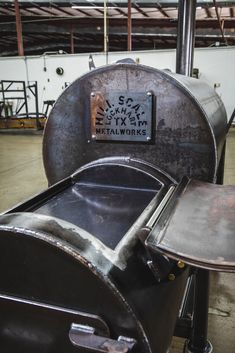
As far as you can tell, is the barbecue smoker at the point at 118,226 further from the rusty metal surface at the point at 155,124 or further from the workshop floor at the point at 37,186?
the workshop floor at the point at 37,186

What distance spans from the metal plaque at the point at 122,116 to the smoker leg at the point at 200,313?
0.46 m

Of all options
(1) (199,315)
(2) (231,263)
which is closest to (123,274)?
(2) (231,263)

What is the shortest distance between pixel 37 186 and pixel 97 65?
4.36m

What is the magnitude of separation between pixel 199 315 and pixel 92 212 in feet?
1.67

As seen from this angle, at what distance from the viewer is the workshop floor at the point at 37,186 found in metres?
1.28

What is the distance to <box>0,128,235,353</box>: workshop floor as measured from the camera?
1283mm

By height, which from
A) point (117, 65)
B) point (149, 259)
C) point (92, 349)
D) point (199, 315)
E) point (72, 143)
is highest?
point (117, 65)

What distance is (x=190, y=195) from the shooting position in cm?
78

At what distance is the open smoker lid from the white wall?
5706 millimetres

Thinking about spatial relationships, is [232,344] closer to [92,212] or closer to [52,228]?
[92,212]

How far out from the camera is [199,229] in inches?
23.3

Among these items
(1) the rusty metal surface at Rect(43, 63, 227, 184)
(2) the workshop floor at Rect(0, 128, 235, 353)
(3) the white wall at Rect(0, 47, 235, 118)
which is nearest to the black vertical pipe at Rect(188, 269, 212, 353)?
(2) the workshop floor at Rect(0, 128, 235, 353)

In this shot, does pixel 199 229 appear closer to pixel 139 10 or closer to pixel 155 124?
pixel 155 124

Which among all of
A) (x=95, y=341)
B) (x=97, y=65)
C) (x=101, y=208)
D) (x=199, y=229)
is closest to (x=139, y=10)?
(x=97, y=65)
